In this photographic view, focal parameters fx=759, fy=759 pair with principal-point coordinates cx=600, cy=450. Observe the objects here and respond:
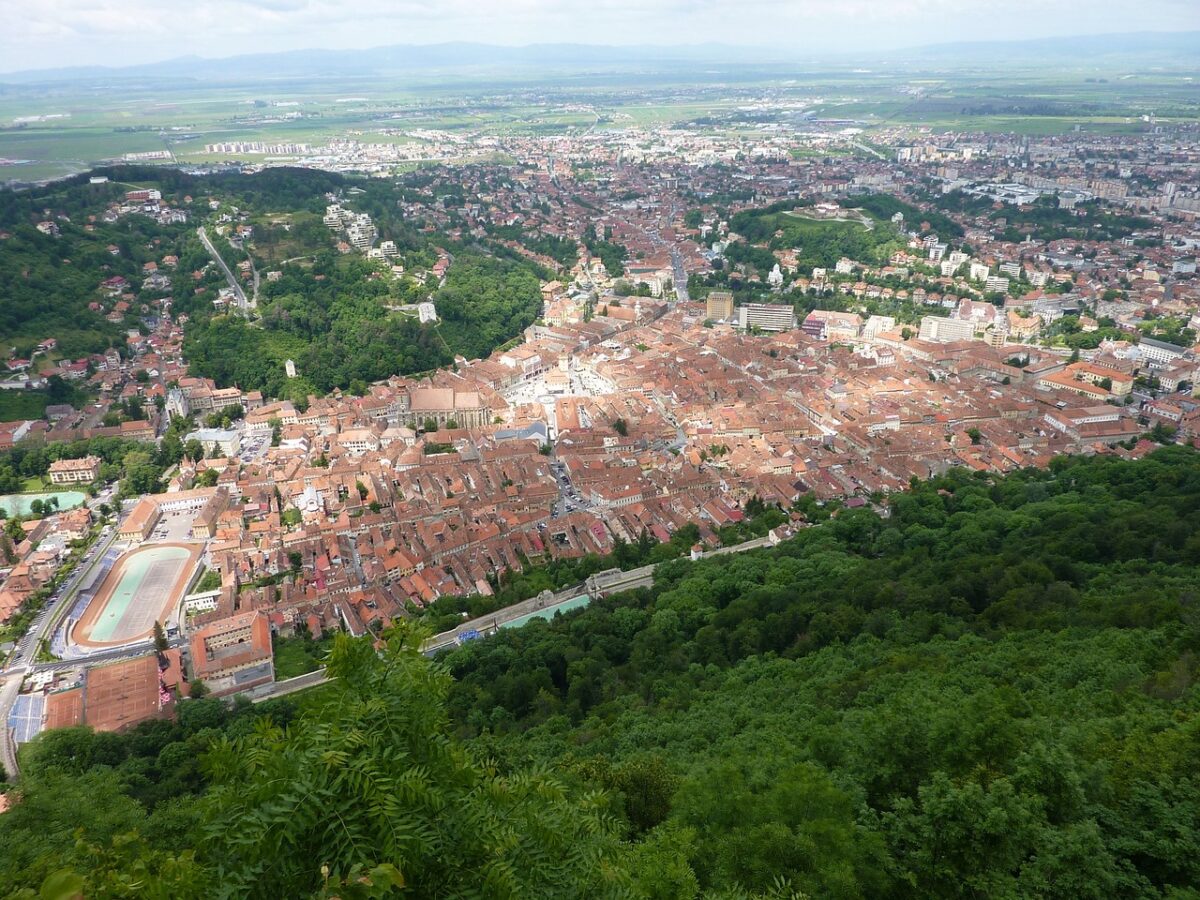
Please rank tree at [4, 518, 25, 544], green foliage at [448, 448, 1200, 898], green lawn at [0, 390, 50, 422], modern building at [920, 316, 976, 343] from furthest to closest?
modern building at [920, 316, 976, 343] < green lawn at [0, 390, 50, 422] < tree at [4, 518, 25, 544] < green foliage at [448, 448, 1200, 898]

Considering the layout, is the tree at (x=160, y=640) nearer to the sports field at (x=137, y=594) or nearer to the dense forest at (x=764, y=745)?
the sports field at (x=137, y=594)

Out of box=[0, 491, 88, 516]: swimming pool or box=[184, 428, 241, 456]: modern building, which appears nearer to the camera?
box=[0, 491, 88, 516]: swimming pool

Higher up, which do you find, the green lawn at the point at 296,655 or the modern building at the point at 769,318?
the modern building at the point at 769,318

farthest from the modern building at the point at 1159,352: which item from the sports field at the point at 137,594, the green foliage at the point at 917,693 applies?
the sports field at the point at 137,594

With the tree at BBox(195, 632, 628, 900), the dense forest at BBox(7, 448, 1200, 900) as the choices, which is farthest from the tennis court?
the tree at BBox(195, 632, 628, 900)

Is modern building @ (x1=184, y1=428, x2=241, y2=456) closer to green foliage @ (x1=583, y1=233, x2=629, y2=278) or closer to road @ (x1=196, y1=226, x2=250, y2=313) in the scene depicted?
road @ (x1=196, y1=226, x2=250, y2=313)

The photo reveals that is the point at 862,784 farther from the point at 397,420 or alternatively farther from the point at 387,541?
the point at 397,420
